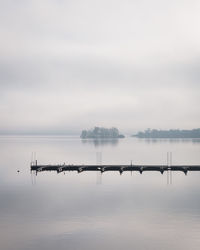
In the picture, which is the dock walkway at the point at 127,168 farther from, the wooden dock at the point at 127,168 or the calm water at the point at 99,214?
the calm water at the point at 99,214

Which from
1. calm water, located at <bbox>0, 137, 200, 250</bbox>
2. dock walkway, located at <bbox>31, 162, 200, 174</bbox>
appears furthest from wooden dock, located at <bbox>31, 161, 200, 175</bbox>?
calm water, located at <bbox>0, 137, 200, 250</bbox>

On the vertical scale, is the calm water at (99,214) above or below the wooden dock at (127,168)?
below

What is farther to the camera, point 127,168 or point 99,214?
point 127,168

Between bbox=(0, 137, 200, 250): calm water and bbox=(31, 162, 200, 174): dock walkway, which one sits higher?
bbox=(31, 162, 200, 174): dock walkway

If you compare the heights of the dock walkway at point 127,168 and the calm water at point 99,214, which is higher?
the dock walkway at point 127,168

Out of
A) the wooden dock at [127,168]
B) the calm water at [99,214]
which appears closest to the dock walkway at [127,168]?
the wooden dock at [127,168]

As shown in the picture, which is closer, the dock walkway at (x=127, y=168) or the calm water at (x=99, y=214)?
the calm water at (x=99, y=214)

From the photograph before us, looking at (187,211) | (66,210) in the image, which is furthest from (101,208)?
(187,211)

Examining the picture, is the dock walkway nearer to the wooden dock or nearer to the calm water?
the wooden dock

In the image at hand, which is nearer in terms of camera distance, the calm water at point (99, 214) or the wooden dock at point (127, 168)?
the calm water at point (99, 214)

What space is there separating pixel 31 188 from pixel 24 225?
2578 centimetres

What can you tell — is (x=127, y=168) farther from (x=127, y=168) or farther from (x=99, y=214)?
(x=99, y=214)

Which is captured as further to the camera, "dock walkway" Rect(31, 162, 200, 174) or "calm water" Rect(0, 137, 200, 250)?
"dock walkway" Rect(31, 162, 200, 174)

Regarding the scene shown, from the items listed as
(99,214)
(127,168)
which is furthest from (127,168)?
(99,214)
